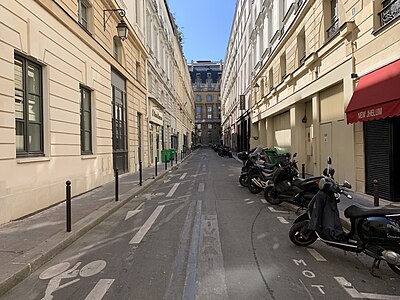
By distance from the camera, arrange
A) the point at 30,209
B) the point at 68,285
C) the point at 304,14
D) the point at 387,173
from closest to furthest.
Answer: the point at 68,285, the point at 30,209, the point at 387,173, the point at 304,14

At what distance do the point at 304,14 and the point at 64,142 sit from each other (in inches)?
442

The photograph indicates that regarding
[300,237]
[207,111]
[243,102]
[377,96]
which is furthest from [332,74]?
[207,111]

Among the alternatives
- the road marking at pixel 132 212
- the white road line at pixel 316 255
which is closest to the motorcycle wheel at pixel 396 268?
the white road line at pixel 316 255

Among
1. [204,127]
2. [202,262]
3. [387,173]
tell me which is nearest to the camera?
[202,262]

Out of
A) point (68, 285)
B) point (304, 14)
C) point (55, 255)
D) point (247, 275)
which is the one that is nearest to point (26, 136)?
point (55, 255)

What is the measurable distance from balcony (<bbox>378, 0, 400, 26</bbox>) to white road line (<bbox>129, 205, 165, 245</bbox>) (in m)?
7.22

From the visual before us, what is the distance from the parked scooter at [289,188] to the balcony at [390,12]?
4.23 m

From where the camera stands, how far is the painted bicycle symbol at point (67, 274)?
3.93m

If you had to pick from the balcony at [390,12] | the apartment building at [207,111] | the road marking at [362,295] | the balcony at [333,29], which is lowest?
the road marking at [362,295]

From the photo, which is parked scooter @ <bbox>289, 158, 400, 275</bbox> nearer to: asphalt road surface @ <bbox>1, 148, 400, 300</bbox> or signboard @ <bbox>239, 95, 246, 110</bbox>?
asphalt road surface @ <bbox>1, 148, 400, 300</bbox>

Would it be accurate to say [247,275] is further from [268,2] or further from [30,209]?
[268,2]

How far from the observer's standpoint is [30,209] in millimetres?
7328

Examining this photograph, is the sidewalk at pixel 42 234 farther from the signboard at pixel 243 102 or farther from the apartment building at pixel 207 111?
the apartment building at pixel 207 111

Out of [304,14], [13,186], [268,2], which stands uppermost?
[268,2]
